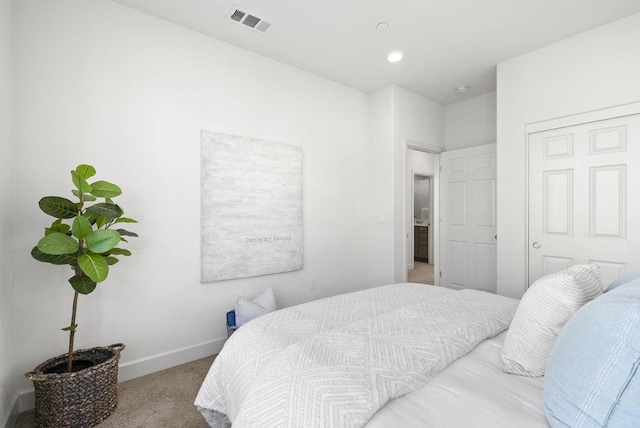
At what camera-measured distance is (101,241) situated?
1696 mm

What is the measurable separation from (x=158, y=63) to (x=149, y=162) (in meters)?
0.81

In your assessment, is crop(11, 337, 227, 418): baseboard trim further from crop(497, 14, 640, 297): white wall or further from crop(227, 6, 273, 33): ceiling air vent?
crop(497, 14, 640, 297): white wall

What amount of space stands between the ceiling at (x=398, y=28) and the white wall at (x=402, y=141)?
471 mm

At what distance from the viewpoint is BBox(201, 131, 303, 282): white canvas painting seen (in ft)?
8.73

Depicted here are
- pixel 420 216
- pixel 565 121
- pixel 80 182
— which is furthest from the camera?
pixel 420 216

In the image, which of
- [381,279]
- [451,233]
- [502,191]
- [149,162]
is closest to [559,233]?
[502,191]

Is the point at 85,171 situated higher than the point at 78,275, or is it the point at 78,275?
the point at 85,171

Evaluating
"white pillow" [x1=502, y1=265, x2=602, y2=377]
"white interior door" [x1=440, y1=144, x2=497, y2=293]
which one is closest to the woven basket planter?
"white pillow" [x1=502, y1=265, x2=602, y2=377]

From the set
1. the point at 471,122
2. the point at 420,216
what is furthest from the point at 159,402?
the point at 420,216

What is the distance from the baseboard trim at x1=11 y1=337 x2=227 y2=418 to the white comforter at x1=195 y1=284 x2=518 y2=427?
4.02ft

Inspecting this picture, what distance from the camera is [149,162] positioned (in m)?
2.40

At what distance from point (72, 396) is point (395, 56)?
143 inches

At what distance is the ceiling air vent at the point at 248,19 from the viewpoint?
2389mm

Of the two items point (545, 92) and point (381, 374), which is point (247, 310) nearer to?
point (381, 374)
